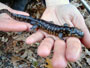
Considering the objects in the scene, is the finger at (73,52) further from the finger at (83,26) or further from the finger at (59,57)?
the finger at (83,26)

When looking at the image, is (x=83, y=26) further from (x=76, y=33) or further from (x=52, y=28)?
(x=52, y=28)

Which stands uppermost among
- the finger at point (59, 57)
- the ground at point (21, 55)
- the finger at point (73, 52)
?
the finger at point (73, 52)

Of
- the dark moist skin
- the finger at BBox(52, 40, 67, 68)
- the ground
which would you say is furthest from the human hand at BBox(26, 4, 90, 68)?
the ground

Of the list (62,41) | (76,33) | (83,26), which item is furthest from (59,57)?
(83,26)

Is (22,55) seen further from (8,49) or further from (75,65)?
(75,65)

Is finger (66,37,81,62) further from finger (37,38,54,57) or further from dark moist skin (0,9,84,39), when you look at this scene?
dark moist skin (0,9,84,39)

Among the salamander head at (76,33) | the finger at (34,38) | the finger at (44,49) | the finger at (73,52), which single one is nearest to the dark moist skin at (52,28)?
the salamander head at (76,33)

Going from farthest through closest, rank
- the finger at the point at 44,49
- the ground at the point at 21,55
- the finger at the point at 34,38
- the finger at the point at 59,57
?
1. the ground at the point at 21,55
2. the finger at the point at 34,38
3. the finger at the point at 44,49
4. the finger at the point at 59,57

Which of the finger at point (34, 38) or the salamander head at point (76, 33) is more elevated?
the salamander head at point (76, 33)
